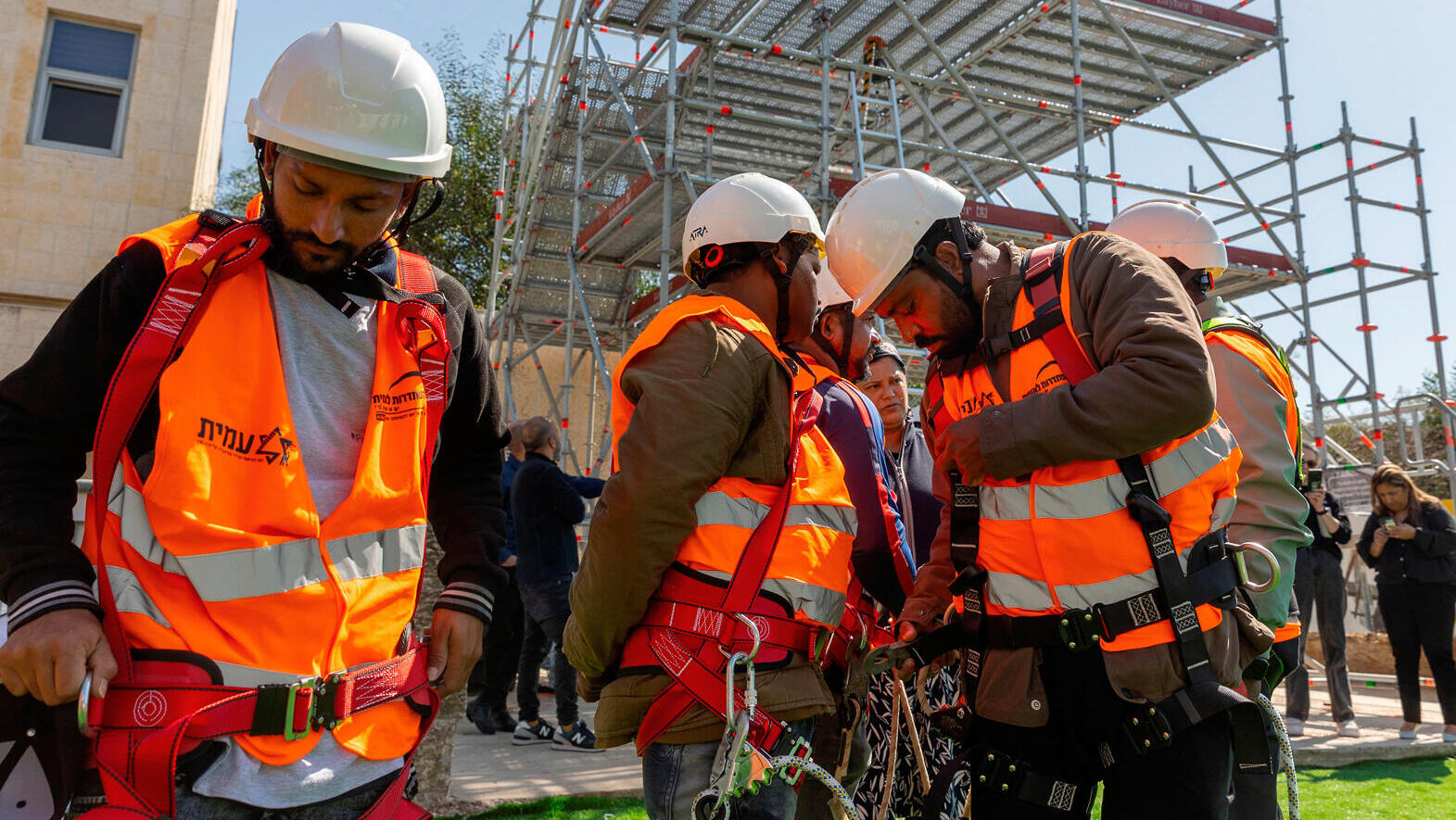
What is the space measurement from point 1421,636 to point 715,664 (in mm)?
7778

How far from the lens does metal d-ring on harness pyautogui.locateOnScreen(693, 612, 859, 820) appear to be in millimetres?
2066

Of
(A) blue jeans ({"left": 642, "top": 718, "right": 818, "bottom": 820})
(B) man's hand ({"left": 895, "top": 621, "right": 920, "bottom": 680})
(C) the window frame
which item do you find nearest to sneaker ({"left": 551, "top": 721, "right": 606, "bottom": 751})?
(B) man's hand ({"left": 895, "top": 621, "right": 920, "bottom": 680})

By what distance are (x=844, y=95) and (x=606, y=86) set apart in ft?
10.7

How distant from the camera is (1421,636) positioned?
7.68 m

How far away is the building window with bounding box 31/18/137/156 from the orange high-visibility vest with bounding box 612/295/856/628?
494 inches

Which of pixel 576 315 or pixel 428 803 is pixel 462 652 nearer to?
pixel 428 803

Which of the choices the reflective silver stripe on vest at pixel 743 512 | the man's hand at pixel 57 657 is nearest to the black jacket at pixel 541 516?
the reflective silver stripe on vest at pixel 743 512

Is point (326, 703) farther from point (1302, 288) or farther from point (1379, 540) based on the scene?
point (1302, 288)

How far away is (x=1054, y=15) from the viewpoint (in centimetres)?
1127

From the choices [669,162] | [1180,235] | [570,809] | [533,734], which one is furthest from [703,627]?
[669,162]

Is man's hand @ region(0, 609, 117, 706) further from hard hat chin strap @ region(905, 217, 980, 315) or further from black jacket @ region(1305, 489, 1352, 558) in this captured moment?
black jacket @ region(1305, 489, 1352, 558)

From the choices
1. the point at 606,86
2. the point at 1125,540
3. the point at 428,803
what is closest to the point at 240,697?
the point at 1125,540

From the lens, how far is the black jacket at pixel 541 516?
684cm

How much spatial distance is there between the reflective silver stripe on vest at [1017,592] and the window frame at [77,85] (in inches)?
516
